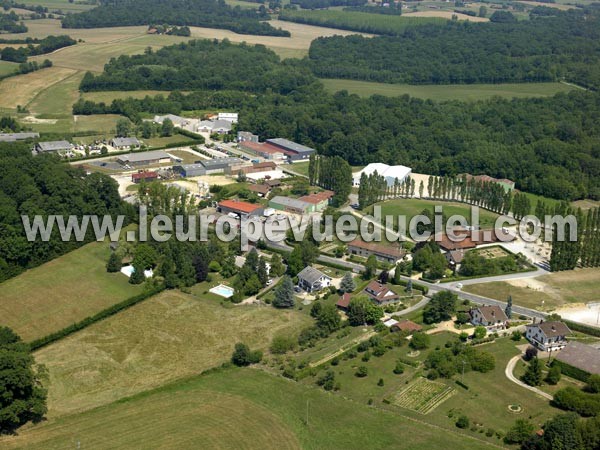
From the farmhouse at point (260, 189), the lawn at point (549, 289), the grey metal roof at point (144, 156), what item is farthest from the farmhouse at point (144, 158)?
the lawn at point (549, 289)

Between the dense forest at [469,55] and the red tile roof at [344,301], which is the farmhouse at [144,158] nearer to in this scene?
the red tile roof at [344,301]

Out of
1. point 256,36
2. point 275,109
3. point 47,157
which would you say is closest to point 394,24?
point 256,36

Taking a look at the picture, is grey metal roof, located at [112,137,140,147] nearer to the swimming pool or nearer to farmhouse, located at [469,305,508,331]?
the swimming pool

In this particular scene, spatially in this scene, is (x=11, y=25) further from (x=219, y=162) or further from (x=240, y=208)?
(x=240, y=208)

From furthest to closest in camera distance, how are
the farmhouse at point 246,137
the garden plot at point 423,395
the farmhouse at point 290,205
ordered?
the farmhouse at point 246,137 < the farmhouse at point 290,205 < the garden plot at point 423,395

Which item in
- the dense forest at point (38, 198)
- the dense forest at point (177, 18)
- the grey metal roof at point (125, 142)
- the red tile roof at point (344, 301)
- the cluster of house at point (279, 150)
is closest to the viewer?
the red tile roof at point (344, 301)

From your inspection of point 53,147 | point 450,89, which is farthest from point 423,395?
point 450,89

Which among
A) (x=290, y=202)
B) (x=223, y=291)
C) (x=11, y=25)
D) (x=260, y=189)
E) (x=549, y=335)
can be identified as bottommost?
(x=223, y=291)
